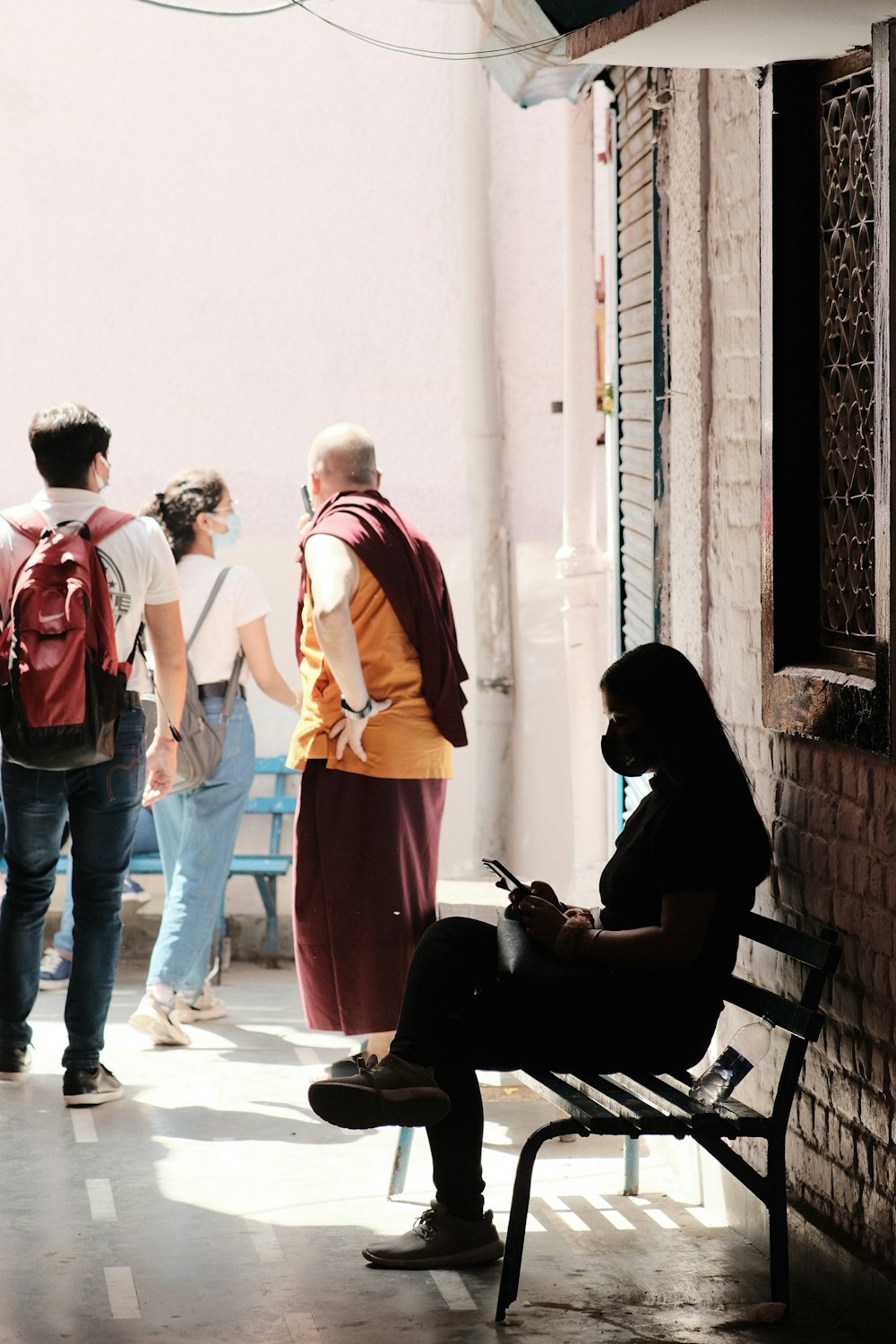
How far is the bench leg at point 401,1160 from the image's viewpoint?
4.67m

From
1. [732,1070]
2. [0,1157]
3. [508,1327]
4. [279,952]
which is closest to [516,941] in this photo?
[732,1070]

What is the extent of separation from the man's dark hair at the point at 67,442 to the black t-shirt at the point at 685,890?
2255 millimetres

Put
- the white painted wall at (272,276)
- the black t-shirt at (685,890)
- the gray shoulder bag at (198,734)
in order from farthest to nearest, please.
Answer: the white painted wall at (272,276), the gray shoulder bag at (198,734), the black t-shirt at (685,890)

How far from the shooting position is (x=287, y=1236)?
4441mm

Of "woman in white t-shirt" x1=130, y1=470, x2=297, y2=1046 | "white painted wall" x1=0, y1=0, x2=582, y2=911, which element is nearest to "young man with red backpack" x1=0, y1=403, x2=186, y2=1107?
"woman in white t-shirt" x1=130, y1=470, x2=297, y2=1046

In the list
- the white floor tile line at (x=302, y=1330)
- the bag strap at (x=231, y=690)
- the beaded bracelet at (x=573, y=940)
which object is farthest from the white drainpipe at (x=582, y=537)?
the white floor tile line at (x=302, y=1330)

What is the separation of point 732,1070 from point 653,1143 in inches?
55.1

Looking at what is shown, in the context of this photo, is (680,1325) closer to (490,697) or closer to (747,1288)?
(747,1288)

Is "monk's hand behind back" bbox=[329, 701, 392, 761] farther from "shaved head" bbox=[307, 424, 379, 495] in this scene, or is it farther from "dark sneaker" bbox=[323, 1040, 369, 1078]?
"dark sneaker" bbox=[323, 1040, 369, 1078]

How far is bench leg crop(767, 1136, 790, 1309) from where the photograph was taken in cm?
381

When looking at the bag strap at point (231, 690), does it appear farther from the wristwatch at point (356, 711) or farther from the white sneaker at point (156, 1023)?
the wristwatch at point (356, 711)

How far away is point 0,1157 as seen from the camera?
5062 mm

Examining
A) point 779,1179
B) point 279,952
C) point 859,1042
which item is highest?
point 859,1042

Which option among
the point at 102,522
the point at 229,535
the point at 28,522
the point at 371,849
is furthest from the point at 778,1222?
the point at 229,535
